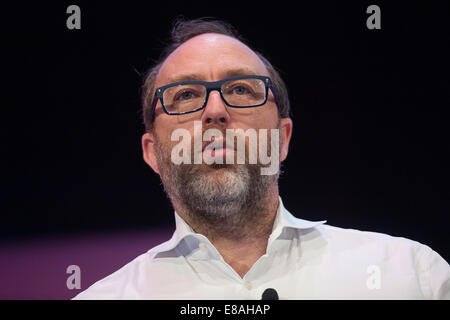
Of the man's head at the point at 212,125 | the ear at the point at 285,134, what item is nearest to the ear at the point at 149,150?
the man's head at the point at 212,125

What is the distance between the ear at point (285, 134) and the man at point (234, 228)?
6cm

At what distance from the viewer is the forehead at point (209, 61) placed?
51.1 inches

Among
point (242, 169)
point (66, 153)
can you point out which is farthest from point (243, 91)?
point (66, 153)

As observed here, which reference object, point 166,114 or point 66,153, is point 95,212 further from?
point 166,114

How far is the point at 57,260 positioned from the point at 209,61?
94cm

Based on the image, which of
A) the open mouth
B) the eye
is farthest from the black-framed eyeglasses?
the open mouth

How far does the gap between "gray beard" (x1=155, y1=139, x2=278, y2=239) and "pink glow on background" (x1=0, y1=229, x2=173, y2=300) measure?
1.02 ft

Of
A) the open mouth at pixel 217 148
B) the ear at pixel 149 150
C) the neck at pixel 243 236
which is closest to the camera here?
the open mouth at pixel 217 148

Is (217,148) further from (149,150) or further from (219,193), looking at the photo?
(149,150)

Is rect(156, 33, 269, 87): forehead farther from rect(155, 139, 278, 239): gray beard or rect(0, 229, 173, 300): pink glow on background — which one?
rect(0, 229, 173, 300): pink glow on background

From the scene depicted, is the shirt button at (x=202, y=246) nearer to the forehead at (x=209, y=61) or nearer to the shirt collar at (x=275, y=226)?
the shirt collar at (x=275, y=226)

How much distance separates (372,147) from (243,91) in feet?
1.89

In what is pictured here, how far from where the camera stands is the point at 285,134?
4.90 feet

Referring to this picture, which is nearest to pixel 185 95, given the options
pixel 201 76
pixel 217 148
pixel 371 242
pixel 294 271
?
pixel 201 76
